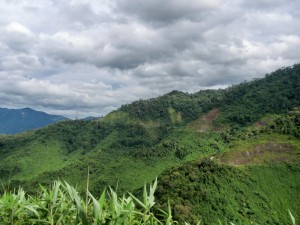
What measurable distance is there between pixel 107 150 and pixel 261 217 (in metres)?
103

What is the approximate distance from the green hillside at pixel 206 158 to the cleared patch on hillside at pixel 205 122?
0.53 m

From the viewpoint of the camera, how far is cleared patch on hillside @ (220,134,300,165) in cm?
8681

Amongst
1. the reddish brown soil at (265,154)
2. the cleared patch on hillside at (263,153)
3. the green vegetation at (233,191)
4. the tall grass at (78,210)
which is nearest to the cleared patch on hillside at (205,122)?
the cleared patch on hillside at (263,153)

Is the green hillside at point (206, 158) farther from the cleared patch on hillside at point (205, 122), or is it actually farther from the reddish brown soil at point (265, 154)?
the cleared patch on hillside at point (205, 122)

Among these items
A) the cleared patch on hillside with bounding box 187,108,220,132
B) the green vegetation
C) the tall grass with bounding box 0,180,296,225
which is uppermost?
the cleared patch on hillside with bounding box 187,108,220,132

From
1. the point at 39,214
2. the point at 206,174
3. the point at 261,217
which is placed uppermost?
the point at 39,214

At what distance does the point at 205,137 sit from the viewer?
476 ft

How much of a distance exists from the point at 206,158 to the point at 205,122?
6769 cm

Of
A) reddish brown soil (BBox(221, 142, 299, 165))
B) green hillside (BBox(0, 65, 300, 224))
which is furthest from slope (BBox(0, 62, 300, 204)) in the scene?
reddish brown soil (BBox(221, 142, 299, 165))

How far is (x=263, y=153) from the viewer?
89.6 metres

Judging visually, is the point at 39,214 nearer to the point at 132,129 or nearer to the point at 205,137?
the point at 205,137

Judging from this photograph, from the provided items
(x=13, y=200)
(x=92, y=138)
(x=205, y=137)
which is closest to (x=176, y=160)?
(x=205, y=137)

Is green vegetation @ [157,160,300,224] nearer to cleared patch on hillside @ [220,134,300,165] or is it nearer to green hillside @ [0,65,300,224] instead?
green hillside @ [0,65,300,224]

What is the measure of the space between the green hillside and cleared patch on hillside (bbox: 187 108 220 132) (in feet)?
1.73
